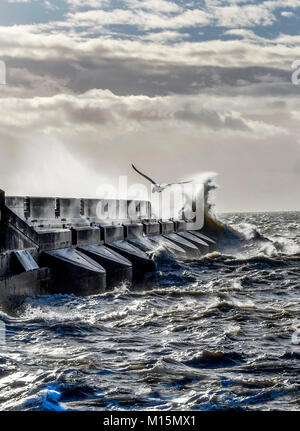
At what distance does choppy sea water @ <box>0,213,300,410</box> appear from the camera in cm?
687

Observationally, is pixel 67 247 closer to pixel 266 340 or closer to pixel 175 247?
pixel 266 340

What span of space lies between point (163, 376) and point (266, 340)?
103 inches

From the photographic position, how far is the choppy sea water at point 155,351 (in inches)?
270

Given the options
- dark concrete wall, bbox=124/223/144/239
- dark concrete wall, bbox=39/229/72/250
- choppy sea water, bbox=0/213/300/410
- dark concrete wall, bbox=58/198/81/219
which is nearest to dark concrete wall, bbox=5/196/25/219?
dark concrete wall, bbox=39/229/72/250

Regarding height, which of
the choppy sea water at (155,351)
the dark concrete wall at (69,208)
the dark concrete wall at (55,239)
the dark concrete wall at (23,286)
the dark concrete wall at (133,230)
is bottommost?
the choppy sea water at (155,351)

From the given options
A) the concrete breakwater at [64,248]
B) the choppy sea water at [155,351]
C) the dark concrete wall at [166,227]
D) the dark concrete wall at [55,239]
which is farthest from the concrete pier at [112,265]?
the dark concrete wall at [166,227]

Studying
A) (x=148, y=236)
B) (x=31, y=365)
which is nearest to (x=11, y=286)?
(x=31, y=365)

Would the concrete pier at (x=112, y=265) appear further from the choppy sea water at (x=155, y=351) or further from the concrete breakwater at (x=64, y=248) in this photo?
the choppy sea water at (x=155, y=351)

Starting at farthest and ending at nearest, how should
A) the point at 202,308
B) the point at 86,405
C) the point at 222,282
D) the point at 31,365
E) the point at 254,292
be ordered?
the point at 222,282 → the point at 254,292 → the point at 202,308 → the point at 31,365 → the point at 86,405

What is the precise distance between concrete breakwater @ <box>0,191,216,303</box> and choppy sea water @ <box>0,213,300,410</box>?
0.49 metres

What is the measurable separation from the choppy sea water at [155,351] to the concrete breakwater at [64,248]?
0.49 m
